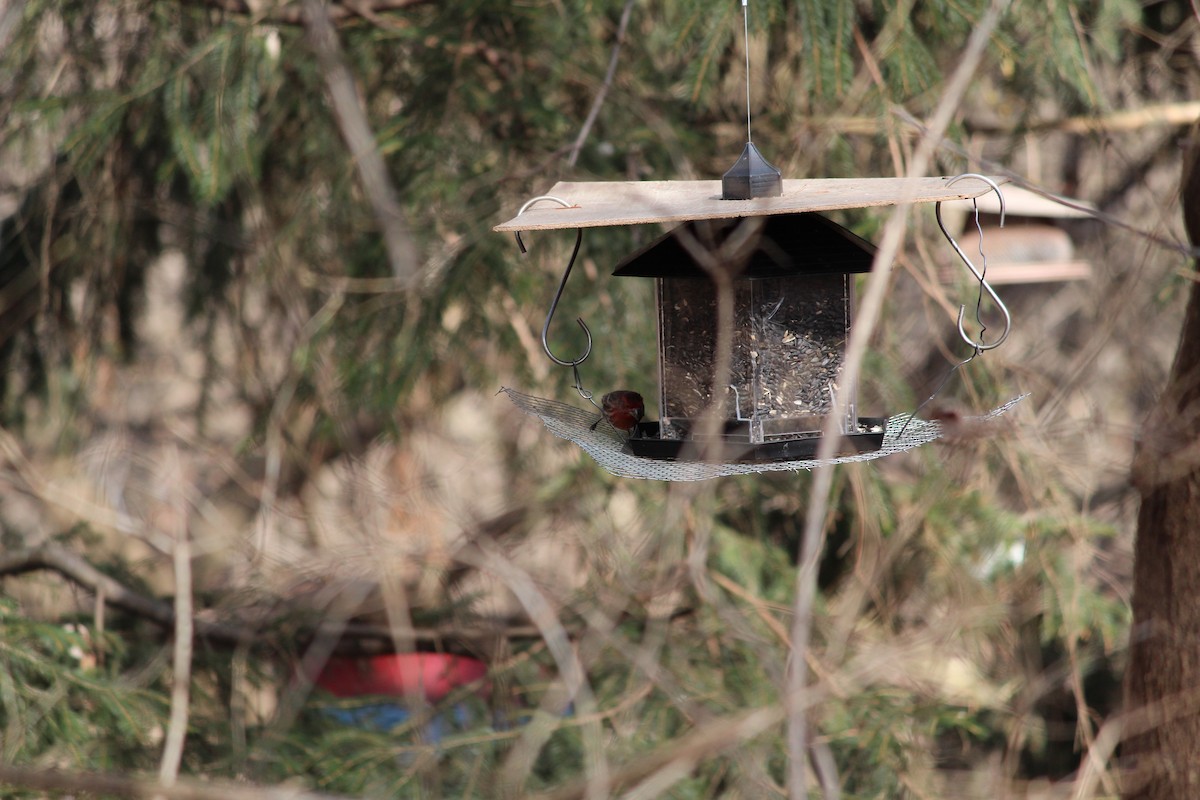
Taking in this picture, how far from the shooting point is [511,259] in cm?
312

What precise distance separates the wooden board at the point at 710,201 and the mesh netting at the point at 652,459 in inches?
12.3

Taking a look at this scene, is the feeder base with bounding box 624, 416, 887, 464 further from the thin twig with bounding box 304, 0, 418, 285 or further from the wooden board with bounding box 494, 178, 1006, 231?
the thin twig with bounding box 304, 0, 418, 285

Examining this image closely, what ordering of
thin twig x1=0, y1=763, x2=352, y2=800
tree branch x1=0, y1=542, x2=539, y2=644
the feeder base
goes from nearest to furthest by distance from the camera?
thin twig x1=0, y1=763, x2=352, y2=800
the feeder base
tree branch x1=0, y1=542, x2=539, y2=644

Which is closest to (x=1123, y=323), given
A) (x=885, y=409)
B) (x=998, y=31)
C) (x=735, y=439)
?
(x=885, y=409)

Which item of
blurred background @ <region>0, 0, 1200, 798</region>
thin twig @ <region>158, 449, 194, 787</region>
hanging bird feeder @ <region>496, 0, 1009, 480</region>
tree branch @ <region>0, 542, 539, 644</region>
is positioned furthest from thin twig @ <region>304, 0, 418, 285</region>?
tree branch @ <region>0, 542, 539, 644</region>

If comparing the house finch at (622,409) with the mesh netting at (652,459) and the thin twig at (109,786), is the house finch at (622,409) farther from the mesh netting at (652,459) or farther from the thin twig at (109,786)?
the thin twig at (109,786)

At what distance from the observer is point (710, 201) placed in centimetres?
160

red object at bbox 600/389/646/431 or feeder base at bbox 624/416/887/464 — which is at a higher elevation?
red object at bbox 600/389/646/431

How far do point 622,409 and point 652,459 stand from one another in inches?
8.0

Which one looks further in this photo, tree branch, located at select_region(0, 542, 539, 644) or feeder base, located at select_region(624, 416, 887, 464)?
tree branch, located at select_region(0, 542, 539, 644)

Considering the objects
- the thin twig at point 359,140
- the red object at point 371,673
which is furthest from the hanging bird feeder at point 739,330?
the red object at point 371,673

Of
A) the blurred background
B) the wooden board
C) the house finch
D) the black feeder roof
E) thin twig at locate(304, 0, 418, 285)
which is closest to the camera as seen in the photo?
the wooden board

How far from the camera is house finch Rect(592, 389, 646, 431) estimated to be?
6.47 feet

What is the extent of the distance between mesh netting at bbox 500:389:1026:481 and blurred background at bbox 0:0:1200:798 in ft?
2.43
